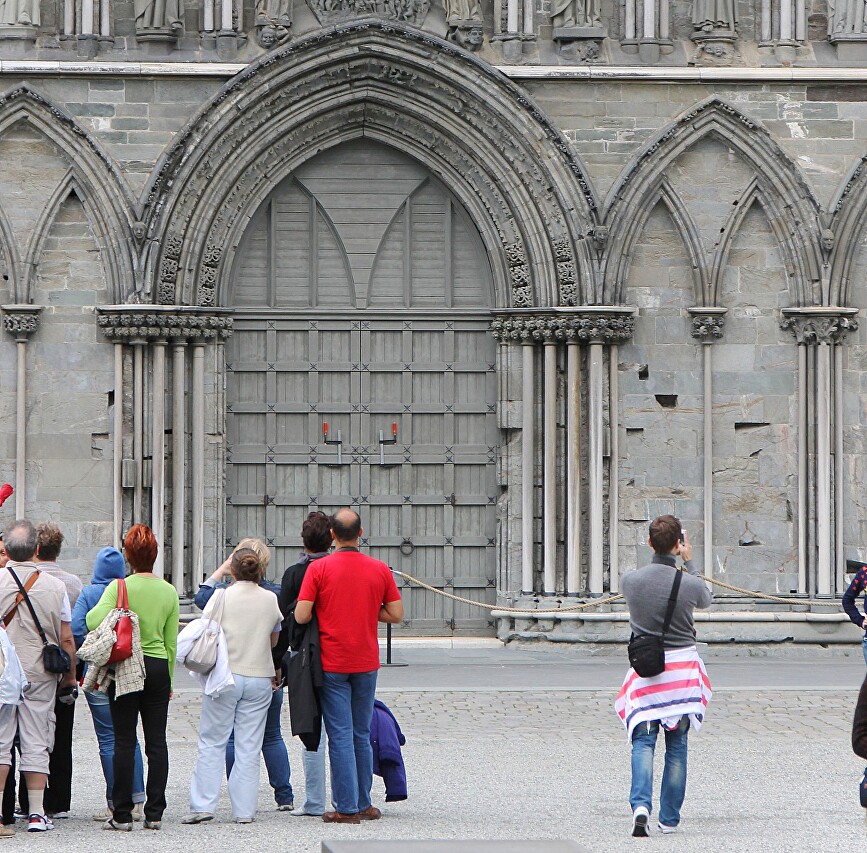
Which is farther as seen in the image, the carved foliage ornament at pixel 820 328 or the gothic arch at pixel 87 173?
the carved foliage ornament at pixel 820 328

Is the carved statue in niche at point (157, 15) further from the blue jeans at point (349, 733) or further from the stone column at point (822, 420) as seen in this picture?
the blue jeans at point (349, 733)

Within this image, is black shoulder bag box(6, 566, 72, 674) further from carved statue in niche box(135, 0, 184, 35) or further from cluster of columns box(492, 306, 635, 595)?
carved statue in niche box(135, 0, 184, 35)

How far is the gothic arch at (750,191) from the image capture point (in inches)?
659

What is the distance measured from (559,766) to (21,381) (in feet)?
25.8

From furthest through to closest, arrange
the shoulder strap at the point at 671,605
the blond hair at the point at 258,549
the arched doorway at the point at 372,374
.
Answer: the arched doorway at the point at 372,374 < the blond hair at the point at 258,549 < the shoulder strap at the point at 671,605

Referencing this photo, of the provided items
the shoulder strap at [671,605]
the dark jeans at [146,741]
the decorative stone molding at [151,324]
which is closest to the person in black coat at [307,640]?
the dark jeans at [146,741]

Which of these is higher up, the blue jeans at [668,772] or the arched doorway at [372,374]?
the arched doorway at [372,374]

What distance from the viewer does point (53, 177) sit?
54.4 ft

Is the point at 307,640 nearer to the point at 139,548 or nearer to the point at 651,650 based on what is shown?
the point at 139,548

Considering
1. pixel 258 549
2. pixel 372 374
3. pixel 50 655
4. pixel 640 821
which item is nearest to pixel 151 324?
pixel 372 374

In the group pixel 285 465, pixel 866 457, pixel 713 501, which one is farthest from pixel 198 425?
pixel 866 457

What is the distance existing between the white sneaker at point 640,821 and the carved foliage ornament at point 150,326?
9104 millimetres

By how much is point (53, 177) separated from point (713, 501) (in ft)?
23.4

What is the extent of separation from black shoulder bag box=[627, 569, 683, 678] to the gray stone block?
1.49m
